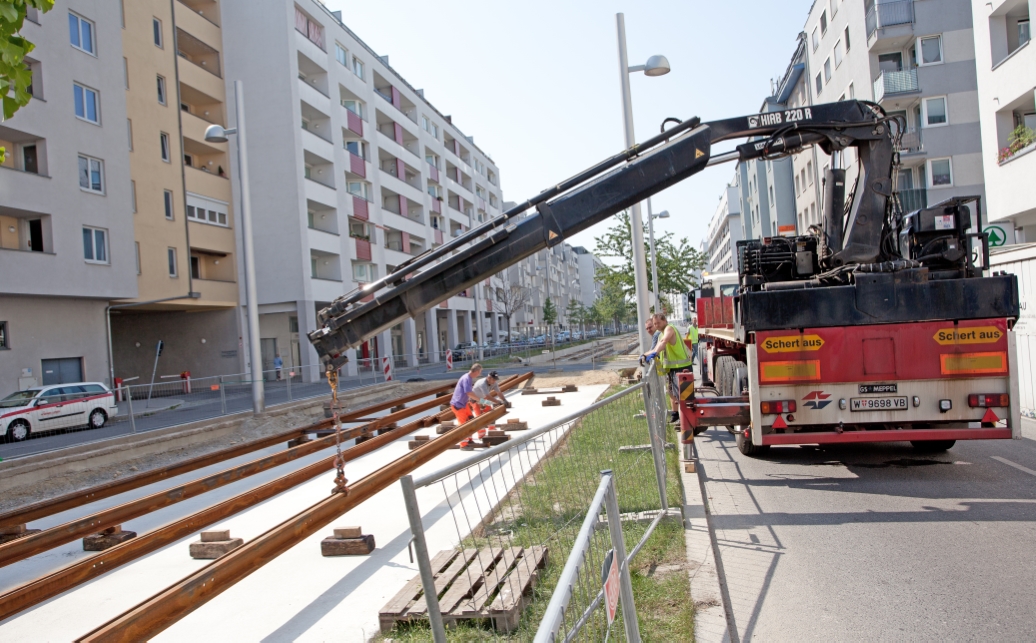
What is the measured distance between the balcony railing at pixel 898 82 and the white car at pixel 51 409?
31.2m

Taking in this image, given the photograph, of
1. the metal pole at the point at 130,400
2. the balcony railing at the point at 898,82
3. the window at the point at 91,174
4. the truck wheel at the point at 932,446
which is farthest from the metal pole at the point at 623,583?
the balcony railing at the point at 898,82

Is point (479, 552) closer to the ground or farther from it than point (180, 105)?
closer to the ground

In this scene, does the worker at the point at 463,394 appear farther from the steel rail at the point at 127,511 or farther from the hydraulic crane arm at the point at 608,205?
the hydraulic crane arm at the point at 608,205

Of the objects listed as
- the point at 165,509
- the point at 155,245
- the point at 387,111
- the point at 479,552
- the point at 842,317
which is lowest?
the point at 165,509

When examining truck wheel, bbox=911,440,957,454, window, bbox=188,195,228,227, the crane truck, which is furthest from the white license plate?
window, bbox=188,195,228,227

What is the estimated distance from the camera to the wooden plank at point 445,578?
3.30 m

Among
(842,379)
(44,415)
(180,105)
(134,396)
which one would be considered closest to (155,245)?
(180,105)

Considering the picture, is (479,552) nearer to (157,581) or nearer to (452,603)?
(452,603)

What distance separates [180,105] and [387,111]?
19.3m

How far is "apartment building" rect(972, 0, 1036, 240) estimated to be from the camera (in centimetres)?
1897

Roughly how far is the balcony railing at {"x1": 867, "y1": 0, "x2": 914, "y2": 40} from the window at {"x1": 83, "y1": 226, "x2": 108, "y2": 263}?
3250 centimetres

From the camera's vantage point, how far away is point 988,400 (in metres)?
6.97

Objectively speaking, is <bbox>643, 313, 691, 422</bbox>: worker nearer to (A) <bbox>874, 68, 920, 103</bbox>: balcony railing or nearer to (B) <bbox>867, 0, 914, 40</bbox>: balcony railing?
(A) <bbox>874, 68, 920, 103</bbox>: balcony railing

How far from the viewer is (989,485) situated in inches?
279
